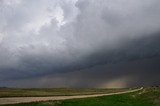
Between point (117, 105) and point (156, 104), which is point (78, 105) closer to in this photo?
point (117, 105)

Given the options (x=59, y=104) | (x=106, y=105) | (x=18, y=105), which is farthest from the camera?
(x=106, y=105)

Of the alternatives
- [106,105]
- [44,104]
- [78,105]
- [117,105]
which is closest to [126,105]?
[117,105]

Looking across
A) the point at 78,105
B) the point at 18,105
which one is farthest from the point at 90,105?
the point at 18,105

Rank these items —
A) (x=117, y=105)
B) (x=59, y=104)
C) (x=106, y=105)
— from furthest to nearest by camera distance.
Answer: (x=117, y=105) → (x=106, y=105) → (x=59, y=104)

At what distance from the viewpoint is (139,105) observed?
68.8 meters

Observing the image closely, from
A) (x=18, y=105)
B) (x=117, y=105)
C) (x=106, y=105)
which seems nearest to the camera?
(x=18, y=105)

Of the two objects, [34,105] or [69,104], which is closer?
[34,105]

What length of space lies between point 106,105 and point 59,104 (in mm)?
9125

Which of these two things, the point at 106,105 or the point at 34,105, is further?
the point at 106,105

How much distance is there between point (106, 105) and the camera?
60.7 meters

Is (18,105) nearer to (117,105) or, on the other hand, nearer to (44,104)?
(44,104)

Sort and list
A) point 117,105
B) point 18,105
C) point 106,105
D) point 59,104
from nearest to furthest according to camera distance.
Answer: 1. point 18,105
2. point 59,104
3. point 106,105
4. point 117,105

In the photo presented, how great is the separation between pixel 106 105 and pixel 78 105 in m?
5.86

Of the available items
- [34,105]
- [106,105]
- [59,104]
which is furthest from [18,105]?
[106,105]
